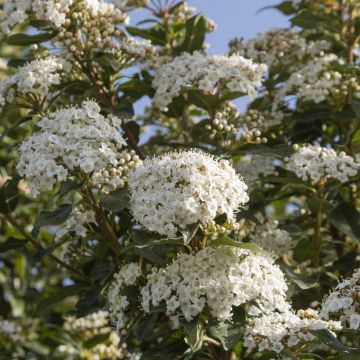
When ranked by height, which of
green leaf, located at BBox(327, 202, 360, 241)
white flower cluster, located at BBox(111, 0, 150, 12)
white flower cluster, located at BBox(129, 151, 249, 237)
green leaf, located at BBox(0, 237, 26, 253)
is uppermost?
white flower cluster, located at BBox(111, 0, 150, 12)

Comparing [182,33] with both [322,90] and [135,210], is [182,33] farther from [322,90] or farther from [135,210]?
[135,210]

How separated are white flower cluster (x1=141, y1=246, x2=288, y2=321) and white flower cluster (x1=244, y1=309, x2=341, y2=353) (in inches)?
3.8

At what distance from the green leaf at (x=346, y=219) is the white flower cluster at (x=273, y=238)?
1.11 feet

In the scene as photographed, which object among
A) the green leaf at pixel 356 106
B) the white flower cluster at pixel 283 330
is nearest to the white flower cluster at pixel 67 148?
the white flower cluster at pixel 283 330

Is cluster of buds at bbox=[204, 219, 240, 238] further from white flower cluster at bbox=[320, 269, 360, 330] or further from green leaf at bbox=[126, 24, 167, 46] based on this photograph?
green leaf at bbox=[126, 24, 167, 46]

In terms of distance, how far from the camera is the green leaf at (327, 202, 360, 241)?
162 inches

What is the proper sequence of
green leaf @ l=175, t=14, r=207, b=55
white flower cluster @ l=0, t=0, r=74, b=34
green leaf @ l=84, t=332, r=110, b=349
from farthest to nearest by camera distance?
green leaf @ l=84, t=332, r=110, b=349, green leaf @ l=175, t=14, r=207, b=55, white flower cluster @ l=0, t=0, r=74, b=34

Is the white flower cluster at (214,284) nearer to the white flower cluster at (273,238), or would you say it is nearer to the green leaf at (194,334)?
the green leaf at (194,334)

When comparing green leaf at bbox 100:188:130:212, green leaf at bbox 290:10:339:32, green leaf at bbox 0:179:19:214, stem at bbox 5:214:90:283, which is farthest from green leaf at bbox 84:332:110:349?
green leaf at bbox 290:10:339:32

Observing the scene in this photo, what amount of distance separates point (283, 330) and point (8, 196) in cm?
182

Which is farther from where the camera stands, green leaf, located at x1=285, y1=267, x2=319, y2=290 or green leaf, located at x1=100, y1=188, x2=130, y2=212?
green leaf, located at x1=285, y1=267, x2=319, y2=290

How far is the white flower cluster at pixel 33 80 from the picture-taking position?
156 inches

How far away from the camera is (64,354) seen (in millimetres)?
5262

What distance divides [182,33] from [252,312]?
2.29 metres
